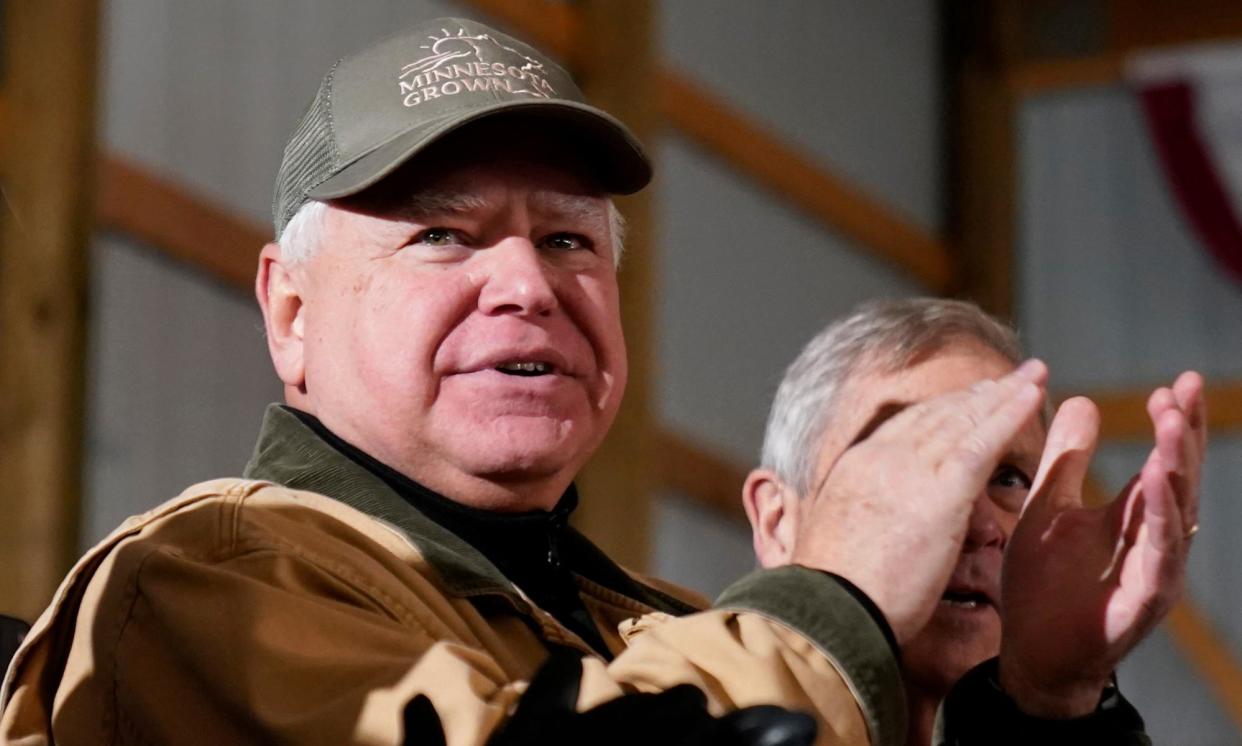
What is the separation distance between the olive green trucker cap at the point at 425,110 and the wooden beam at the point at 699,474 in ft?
15.1

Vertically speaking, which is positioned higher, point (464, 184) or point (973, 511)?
point (464, 184)

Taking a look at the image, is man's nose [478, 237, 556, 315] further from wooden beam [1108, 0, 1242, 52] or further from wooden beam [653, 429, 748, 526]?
wooden beam [1108, 0, 1242, 52]

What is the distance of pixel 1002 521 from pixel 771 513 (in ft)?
0.89

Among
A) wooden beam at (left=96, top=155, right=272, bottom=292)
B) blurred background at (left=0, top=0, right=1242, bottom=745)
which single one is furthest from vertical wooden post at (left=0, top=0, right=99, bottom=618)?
wooden beam at (left=96, top=155, right=272, bottom=292)

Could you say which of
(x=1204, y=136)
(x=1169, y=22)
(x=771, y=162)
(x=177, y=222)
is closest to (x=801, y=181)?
(x=771, y=162)

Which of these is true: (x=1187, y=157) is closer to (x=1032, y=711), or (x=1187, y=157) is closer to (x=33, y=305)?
(x=33, y=305)

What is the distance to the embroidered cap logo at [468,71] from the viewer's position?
5.67ft

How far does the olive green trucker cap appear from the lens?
66.6 inches

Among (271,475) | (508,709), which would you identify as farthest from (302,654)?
(271,475)

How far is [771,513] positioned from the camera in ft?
7.41

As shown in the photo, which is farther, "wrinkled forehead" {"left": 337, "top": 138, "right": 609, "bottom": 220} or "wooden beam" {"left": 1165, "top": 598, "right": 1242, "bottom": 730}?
"wooden beam" {"left": 1165, "top": 598, "right": 1242, "bottom": 730}

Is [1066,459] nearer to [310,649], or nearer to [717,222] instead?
[310,649]

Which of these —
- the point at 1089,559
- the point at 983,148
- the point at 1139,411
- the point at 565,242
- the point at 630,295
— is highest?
the point at 565,242

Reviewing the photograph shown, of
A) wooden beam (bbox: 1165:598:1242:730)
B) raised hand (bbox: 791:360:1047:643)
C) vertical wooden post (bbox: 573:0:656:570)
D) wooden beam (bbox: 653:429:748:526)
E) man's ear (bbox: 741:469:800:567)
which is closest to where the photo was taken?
raised hand (bbox: 791:360:1047:643)
